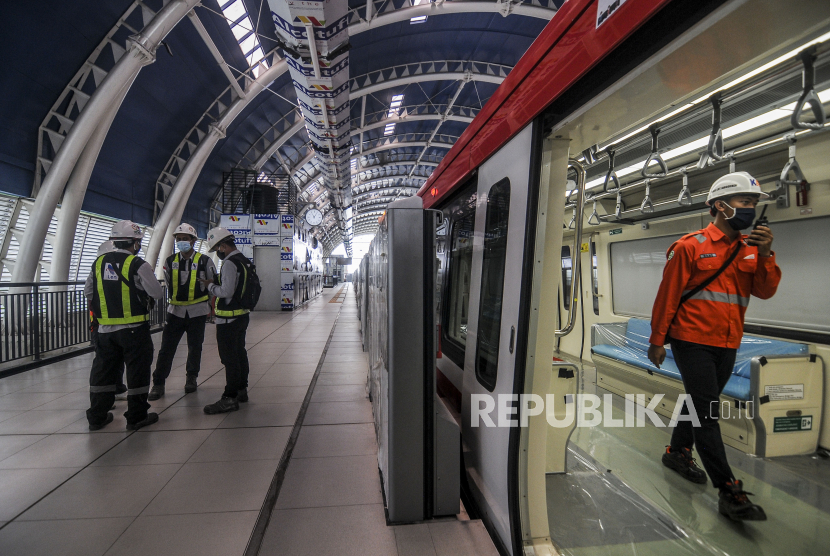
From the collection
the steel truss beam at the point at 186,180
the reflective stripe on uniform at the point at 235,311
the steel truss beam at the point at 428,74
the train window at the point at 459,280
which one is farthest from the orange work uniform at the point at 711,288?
the steel truss beam at the point at 428,74

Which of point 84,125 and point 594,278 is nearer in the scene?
point 594,278

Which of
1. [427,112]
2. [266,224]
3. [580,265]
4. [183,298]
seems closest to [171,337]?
[183,298]

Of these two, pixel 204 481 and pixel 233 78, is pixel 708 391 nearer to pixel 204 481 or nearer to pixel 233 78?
pixel 204 481

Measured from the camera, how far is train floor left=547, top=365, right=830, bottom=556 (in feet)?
6.58

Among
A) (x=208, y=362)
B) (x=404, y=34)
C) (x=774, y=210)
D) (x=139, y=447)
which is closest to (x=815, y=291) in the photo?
(x=774, y=210)

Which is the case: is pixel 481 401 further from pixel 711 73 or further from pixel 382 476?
pixel 711 73

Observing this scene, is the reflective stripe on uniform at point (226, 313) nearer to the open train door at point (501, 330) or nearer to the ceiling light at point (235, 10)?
the open train door at point (501, 330)

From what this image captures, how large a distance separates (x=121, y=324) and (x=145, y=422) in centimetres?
92

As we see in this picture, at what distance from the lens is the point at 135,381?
3355mm

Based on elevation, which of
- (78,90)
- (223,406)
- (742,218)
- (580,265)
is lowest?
(223,406)

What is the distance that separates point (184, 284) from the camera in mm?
4105

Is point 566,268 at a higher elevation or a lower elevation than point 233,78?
lower

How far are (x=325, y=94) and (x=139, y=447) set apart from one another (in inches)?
320

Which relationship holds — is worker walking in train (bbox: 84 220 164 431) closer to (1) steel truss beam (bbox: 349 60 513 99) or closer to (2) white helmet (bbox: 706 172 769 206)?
(2) white helmet (bbox: 706 172 769 206)
